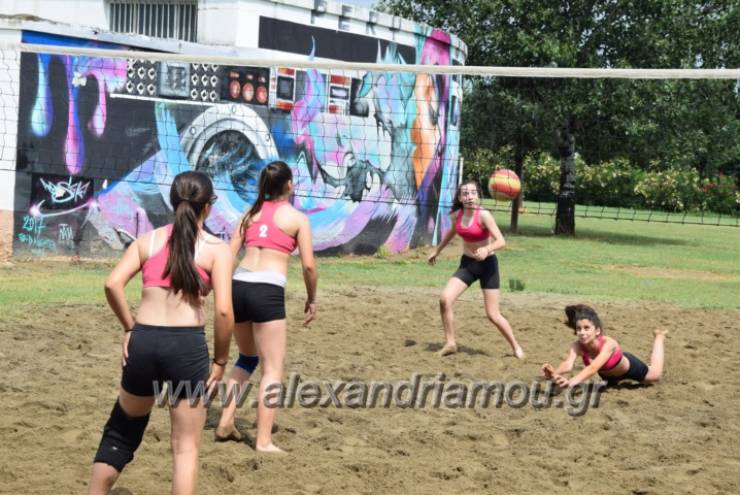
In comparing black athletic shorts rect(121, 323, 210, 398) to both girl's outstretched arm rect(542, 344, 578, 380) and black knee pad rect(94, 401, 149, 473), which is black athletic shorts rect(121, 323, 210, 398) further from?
girl's outstretched arm rect(542, 344, 578, 380)

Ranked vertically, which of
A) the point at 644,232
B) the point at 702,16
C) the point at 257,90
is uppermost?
the point at 702,16

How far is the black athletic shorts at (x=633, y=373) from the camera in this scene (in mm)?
7645

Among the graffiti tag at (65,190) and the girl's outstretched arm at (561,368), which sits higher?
the graffiti tag at (65,190)

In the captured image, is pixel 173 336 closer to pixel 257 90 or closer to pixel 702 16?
pixel 257 90

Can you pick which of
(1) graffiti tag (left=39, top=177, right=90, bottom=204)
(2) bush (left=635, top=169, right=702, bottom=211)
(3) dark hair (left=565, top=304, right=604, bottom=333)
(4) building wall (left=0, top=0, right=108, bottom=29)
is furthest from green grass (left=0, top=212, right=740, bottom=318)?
(2) bush (left=635, top=169, right=702, bottom=211)

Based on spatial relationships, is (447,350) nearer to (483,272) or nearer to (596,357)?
(483,272)

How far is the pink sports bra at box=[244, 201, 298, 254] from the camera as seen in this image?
589cm

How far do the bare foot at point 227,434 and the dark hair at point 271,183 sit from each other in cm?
119

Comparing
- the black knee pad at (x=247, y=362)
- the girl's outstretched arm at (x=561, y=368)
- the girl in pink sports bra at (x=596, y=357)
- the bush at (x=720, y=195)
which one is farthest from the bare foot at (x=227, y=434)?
the bush at (x=720, y=195)

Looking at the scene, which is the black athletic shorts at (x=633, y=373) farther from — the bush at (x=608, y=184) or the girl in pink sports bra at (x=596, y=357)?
the bush at (x=608, y=184)

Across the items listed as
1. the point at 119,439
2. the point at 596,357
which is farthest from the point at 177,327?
the point at 596,357

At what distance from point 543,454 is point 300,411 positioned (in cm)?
176

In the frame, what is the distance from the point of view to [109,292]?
4320 mm

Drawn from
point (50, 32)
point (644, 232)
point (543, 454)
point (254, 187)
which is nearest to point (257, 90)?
point (254, 187)
